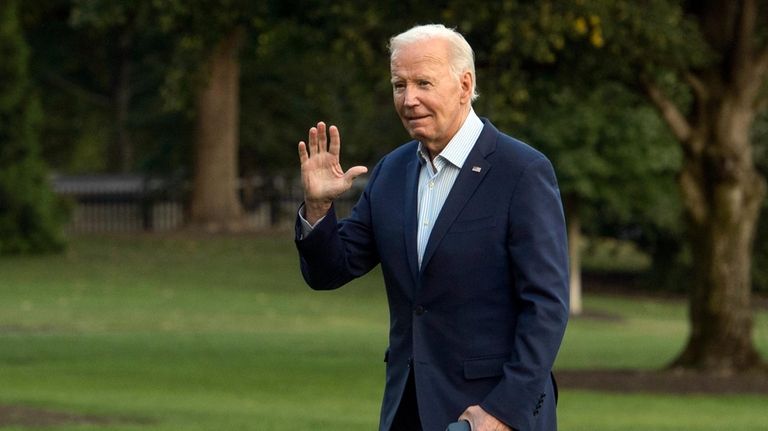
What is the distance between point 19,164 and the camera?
125 ft

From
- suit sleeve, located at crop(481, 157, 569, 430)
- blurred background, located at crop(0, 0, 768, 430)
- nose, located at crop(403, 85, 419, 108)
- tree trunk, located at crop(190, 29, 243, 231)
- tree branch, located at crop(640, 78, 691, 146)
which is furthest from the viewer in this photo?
tree trunk, located at crop(190, 29, 243, 231)

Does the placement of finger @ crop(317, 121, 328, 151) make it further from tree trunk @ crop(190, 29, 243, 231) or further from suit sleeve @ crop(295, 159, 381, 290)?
tree trunk @ crop(190, 29, 243, 231)

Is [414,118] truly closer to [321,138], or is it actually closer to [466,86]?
[466,86]

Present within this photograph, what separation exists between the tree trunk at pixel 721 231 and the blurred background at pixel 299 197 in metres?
0.02

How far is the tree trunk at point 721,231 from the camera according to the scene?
18.4 m

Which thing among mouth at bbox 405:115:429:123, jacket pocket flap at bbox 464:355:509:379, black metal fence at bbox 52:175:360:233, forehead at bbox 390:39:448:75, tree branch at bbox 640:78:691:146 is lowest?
black metal fence at bbox 52:175:360:233

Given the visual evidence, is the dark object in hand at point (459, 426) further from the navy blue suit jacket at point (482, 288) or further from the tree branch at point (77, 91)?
the tree branch at point (77, 91)

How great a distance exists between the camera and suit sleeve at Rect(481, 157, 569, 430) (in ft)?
16.2

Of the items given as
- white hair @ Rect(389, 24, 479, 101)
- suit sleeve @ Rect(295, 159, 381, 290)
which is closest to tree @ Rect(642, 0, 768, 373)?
suit sleeve @ Rect(295, 159, 381, 290)

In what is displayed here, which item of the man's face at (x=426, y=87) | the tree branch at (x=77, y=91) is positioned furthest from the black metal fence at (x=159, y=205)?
the man's face at (x=426, y=87)

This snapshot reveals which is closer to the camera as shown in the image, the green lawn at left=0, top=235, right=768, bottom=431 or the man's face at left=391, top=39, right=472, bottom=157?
the man's face at left=391, top=39, right=472, bottom=157

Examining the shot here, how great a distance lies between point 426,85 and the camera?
16.6ft

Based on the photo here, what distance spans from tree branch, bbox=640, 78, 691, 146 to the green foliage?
808 inches

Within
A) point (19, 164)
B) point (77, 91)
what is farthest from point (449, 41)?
point (77, 91)
